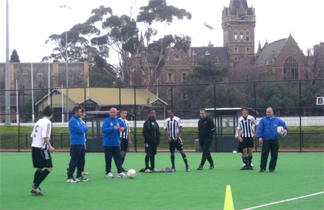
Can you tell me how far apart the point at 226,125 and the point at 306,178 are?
1329cm

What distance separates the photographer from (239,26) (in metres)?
134

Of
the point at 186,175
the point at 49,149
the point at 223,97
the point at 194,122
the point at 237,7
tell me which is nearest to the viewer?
the point at 49,149

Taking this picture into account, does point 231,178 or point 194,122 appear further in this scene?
point 194,122

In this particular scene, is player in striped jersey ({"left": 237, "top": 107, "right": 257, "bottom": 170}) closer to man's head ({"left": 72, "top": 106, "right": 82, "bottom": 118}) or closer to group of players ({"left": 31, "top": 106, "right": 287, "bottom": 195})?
group of players ({"left": 31, "top": 106, "right": 287, "bottom": 195})

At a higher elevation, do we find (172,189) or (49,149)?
(49,149)

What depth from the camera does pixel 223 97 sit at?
130 ft

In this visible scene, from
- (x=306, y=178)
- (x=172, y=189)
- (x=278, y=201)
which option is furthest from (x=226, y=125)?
(x=278, y=201)

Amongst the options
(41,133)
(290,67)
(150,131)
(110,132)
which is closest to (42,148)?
(41,133)

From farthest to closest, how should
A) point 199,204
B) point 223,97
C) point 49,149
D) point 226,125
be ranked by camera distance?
point 223,97, point 226,125, point 49,149, point 199,204

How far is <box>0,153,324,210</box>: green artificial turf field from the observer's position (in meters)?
10.0

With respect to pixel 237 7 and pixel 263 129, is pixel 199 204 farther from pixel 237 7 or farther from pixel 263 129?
pixel 237 7

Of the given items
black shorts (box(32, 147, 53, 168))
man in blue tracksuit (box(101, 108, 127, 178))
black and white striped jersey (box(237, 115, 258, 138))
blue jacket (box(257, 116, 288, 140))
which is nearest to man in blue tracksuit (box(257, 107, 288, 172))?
blue jacket (box(257, 116, 288, 140))

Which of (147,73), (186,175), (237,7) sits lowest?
(186,175)

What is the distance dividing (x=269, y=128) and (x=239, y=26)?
12178cm
